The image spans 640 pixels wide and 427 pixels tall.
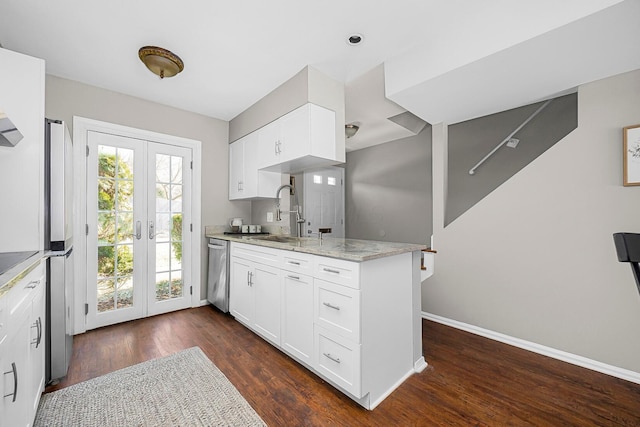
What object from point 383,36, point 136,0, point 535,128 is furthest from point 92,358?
point 535,128

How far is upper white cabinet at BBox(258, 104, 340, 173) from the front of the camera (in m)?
2.51

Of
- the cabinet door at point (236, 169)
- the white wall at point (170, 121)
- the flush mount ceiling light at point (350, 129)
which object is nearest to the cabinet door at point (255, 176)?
the cabinet door at point (236, 169)

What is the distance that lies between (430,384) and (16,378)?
2.20m

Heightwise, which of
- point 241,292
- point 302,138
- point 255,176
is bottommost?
point 241,292

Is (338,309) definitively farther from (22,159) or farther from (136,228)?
(136,228)

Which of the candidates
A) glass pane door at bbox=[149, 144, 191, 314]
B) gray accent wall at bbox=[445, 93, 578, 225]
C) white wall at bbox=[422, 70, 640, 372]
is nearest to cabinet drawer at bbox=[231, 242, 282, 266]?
glass pane door at bbox=[149, 144, 191, 314]

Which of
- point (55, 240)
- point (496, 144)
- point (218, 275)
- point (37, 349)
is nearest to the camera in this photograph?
point (37, 349)

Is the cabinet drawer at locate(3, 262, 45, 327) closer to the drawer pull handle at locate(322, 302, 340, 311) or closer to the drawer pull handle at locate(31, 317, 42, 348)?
the drawer pull handle at locate(31, 317, 42, 348)

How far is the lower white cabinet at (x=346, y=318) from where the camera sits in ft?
5.45

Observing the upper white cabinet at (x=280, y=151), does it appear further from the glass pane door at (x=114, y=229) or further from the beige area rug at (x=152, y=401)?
the beige area rug at (x=152, y=401)

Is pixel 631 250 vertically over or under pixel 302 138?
under

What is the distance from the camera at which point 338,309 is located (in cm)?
176

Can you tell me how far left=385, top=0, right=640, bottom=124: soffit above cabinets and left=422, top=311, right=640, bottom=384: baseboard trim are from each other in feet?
7.03

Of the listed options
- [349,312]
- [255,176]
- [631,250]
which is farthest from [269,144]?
[631,250]
